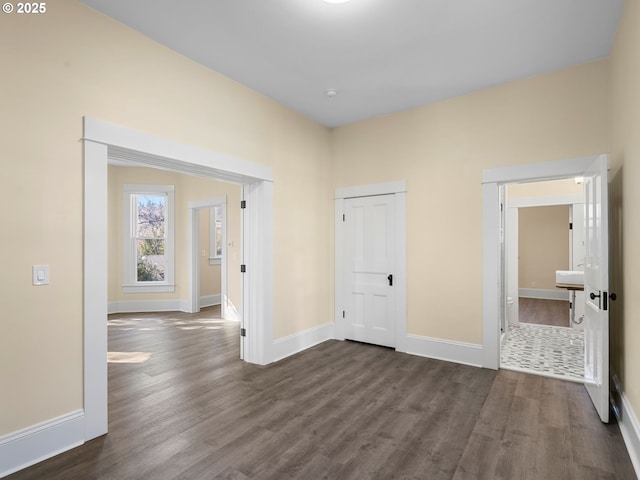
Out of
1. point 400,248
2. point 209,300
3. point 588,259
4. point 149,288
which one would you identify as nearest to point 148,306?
point 149,288

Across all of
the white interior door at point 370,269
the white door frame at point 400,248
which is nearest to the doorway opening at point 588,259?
the white door frame at point 400,248

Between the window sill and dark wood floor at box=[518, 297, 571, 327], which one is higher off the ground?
the window sill

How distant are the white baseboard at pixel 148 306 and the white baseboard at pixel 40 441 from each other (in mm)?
4929

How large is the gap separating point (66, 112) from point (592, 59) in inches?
173

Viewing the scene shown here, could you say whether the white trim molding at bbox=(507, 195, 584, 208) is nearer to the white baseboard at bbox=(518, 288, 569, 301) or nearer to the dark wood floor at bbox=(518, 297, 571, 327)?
the dark wood floor at bbox=(518, 297, 571, 327)

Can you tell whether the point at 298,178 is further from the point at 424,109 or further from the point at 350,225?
the point at 424,109

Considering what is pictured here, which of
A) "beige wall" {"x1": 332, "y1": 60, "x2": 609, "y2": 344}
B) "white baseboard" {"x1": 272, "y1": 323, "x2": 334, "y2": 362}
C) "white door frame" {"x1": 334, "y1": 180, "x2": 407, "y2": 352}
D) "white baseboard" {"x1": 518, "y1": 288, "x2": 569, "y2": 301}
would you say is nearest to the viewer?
"beige wall" {"x1": 332, "y1": 60, "x2": 609, "y2": 344}

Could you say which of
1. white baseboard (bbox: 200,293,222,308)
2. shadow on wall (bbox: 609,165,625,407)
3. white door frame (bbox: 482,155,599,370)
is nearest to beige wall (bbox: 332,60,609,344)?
white door frame (bbox: 482,155,599,370)

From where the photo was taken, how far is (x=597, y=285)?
8.93 ft

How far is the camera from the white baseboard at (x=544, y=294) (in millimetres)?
8711

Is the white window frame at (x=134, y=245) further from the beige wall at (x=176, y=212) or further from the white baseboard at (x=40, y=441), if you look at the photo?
the white baseboard at (x=40, y=441)

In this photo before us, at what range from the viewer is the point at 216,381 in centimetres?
344

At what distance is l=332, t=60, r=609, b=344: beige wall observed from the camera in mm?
3332

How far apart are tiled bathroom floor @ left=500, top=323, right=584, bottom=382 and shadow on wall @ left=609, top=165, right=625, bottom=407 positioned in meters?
0.63
